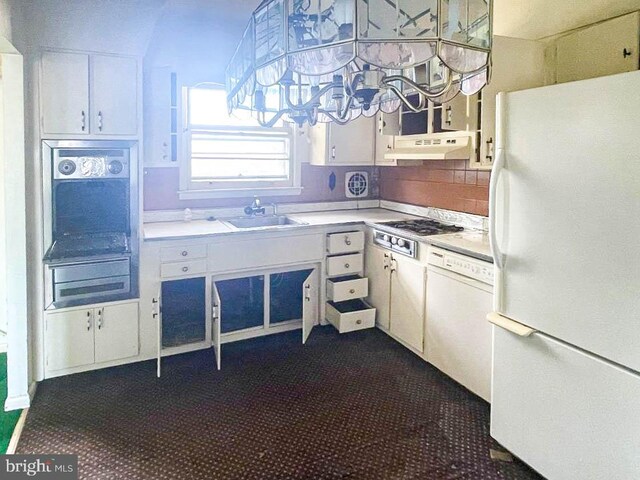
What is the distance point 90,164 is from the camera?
292cm

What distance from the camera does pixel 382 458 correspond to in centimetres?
225

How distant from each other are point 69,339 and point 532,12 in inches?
137

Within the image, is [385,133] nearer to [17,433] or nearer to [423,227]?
[423,227]

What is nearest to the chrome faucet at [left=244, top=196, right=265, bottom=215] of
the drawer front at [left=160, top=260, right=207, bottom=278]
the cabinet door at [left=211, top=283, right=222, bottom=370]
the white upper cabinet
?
the drawer front at [left=160, top=260, right=207, bottom=278]

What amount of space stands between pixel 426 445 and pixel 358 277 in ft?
5.69

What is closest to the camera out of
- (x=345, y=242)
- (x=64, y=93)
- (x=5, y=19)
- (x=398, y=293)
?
(x=5, y=19)

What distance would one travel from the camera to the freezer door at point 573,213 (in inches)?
63.8

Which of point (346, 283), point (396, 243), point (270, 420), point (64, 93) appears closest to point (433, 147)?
point (396, 243)

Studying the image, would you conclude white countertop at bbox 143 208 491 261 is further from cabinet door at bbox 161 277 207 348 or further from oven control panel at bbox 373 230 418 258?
Result: cabinet door at bbox 161 277 207 348

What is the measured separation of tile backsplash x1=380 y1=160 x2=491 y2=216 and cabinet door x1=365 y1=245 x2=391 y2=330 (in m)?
0.66

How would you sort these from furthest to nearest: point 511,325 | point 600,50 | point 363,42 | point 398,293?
point 398,293 → point 600,50 → point 511,325 → point 363,42

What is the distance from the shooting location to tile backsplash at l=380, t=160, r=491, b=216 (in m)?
3.42

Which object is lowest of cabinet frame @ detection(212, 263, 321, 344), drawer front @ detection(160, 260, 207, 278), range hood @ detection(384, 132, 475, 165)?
cabinet frame @ detection(212, 263, 321, 344)

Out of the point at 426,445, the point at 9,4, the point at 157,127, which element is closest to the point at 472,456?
the point at 426,445
